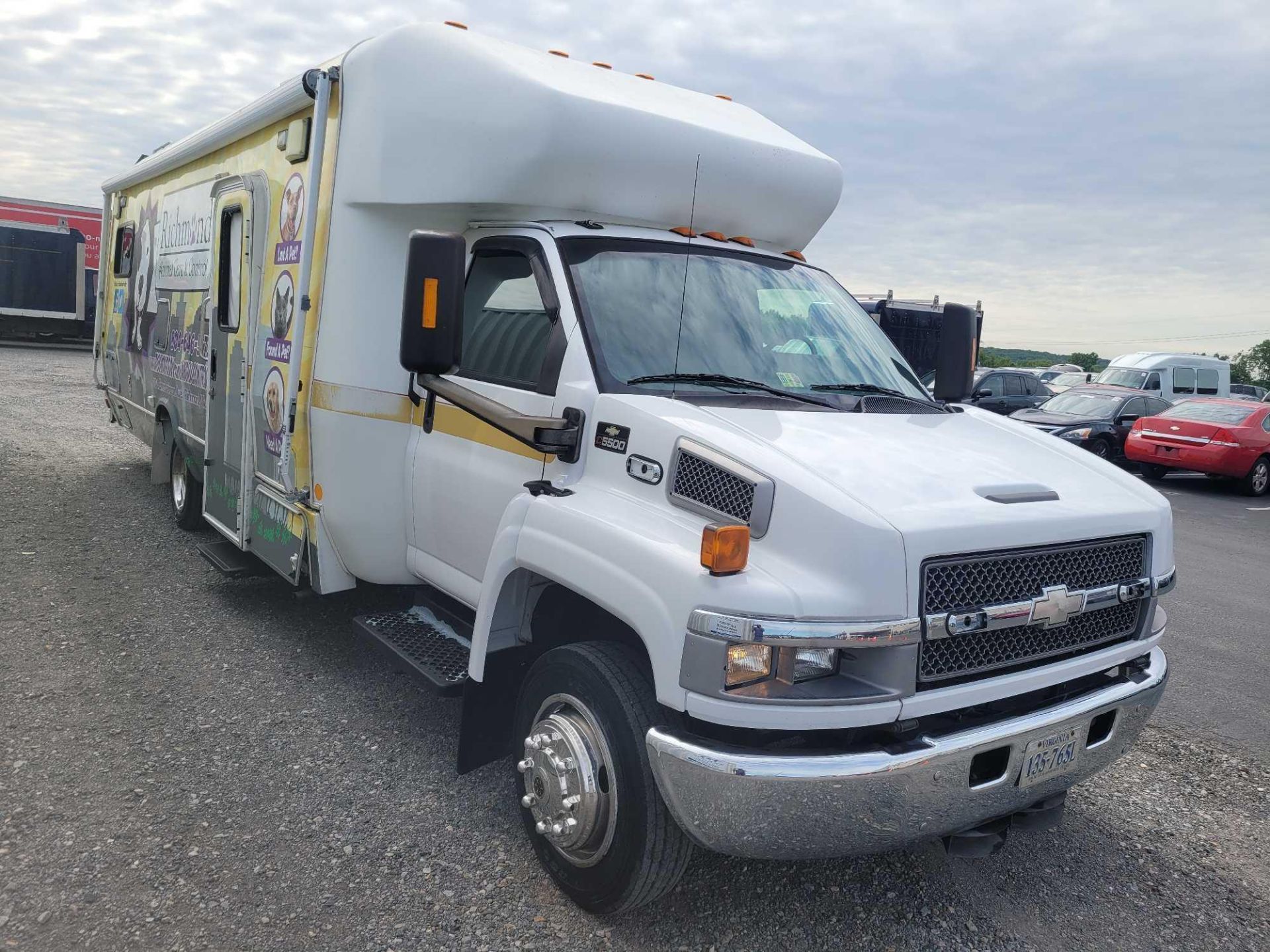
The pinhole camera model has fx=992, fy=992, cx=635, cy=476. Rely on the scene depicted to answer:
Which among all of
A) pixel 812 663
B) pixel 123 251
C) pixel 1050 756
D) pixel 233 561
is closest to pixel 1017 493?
pixel 1050 756

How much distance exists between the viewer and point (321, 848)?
143 inches

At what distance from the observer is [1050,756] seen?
120 inches

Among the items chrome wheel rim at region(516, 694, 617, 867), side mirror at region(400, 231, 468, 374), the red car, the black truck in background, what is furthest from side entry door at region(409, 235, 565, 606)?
the black truck in background

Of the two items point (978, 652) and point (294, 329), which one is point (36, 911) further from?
point (978, 652)

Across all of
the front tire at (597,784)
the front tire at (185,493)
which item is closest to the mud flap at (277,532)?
the front tire at (597,784)

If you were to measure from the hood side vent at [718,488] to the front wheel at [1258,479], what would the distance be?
1536 centimetres

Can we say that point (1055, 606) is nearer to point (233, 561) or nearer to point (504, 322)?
point (504, 322)

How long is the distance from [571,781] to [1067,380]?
98.8ft

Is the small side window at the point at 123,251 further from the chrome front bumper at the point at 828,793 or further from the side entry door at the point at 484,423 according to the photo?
the chrome front bumper at the point at 828,793

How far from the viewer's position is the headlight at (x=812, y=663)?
9.04 feet

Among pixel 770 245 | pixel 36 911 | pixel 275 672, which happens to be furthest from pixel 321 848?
pixel 770 245

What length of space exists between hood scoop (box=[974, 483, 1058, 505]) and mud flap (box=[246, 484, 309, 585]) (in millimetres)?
3244

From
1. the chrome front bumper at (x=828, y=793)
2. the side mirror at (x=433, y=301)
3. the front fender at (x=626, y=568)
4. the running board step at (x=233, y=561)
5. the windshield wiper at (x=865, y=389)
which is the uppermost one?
the side mirror at (x=433, y=301)

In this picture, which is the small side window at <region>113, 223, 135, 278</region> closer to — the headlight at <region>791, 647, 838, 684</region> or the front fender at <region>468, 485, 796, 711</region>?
the front fender at <region>468, 485, 796, 711</region>
